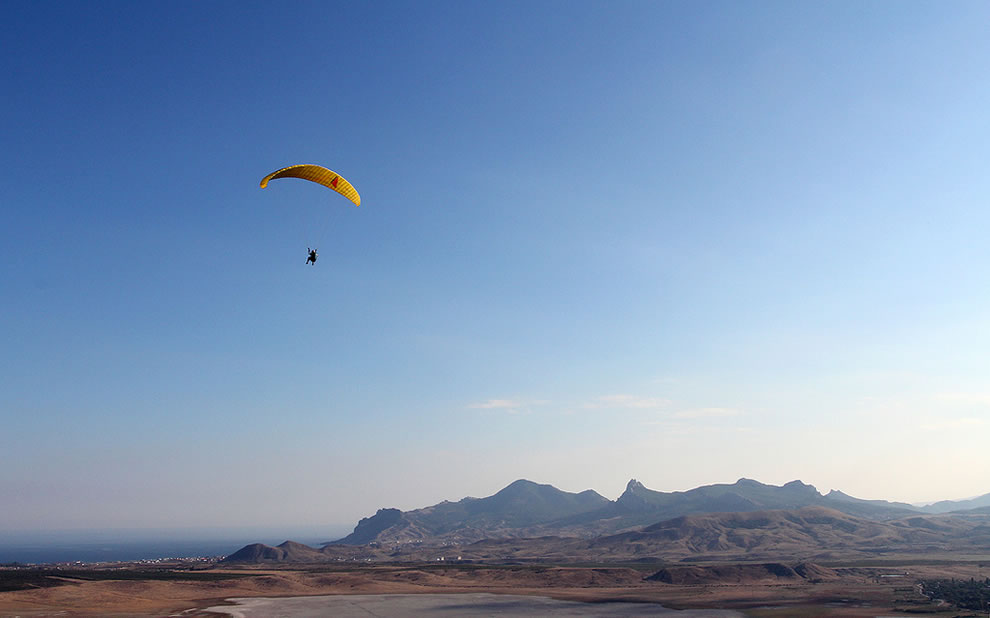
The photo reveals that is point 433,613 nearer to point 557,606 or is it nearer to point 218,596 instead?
point 557,606

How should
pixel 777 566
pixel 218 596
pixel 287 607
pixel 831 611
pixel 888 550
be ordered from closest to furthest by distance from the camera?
pixel 831 611, pixel 287 607, pixel 218 596, pixel 777 566, pixel 888 550

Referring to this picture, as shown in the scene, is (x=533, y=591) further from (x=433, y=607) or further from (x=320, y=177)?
(x=320, y=177)

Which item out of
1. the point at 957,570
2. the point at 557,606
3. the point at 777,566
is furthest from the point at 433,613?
the point at 957,570

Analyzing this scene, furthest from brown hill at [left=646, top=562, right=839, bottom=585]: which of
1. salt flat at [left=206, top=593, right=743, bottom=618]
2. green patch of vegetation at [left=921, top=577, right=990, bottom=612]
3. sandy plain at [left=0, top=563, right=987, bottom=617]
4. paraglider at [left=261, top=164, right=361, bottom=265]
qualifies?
paraglider at [left=261, top=164, right=361, bottom=265]

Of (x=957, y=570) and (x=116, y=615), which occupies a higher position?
(x=116, y=615)

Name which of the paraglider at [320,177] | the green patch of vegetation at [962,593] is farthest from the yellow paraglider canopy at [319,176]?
the green patch of vegetation at [962,593]

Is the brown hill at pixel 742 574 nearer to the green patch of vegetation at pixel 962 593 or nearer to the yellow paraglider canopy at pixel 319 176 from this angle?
the green patch of vegetation at pixel 962 593
